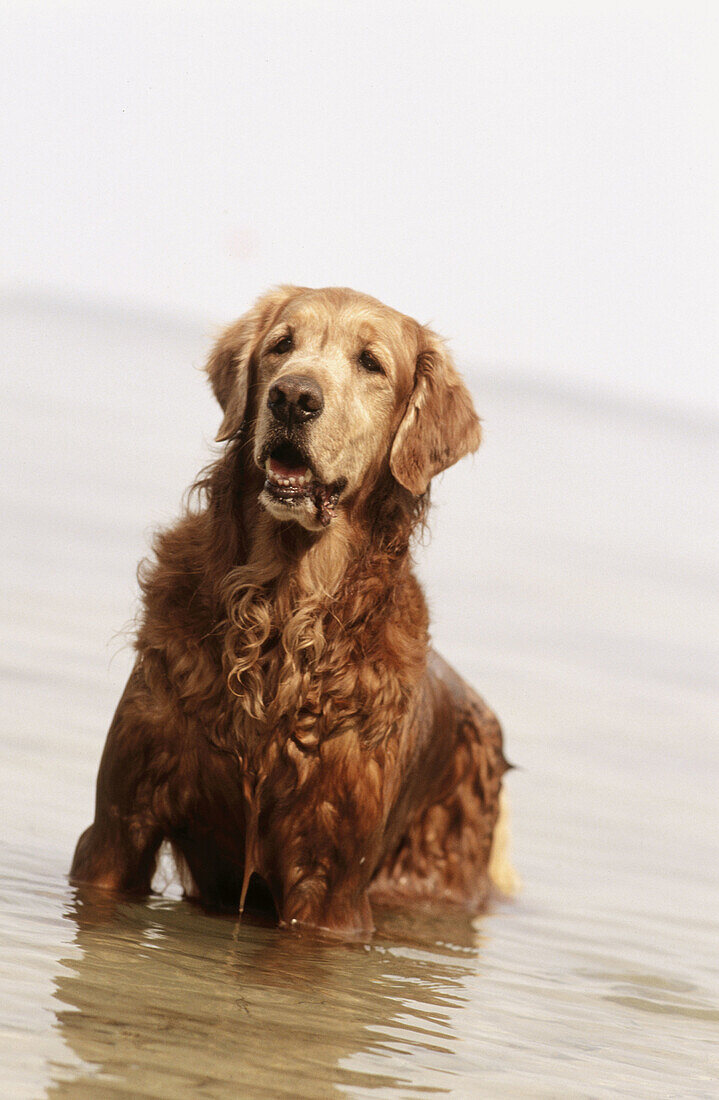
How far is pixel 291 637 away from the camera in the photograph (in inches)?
197

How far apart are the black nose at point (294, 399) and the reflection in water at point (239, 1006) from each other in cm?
145

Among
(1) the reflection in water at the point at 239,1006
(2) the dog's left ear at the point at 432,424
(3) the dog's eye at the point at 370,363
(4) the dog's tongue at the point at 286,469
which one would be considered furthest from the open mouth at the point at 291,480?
(1) the reflection in water at the point at 239,1006

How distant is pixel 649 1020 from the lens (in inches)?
186

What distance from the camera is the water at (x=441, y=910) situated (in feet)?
11.8

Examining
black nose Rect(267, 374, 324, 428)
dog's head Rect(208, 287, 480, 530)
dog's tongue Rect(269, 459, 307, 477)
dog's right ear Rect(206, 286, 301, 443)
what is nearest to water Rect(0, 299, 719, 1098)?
dog's right ear Rect(206, 286, 301, 443)

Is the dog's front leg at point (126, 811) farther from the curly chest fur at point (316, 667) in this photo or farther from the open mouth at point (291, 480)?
the open mouth at point (291, 480)

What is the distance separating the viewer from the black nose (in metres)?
4.66

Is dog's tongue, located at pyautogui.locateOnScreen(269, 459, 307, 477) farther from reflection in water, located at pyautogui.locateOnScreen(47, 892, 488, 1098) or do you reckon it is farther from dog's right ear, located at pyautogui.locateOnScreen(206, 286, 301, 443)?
reflection in water, located at pyautogui.locateOnScreen(47, 892, 488, 1098)

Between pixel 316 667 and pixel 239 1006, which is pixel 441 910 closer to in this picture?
pixel 316 667

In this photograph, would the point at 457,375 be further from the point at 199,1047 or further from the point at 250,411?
the point at 199,1047

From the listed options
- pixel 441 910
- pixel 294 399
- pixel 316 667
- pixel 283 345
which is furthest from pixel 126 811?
pixel 441 910

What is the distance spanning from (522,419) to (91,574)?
2591 cm

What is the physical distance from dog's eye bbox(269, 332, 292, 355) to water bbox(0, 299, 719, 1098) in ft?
1.46

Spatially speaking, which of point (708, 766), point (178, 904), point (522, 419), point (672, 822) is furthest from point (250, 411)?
point (522, 419)
